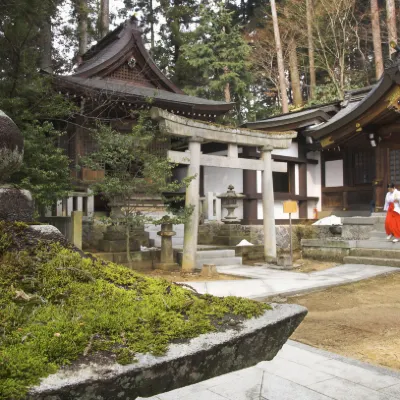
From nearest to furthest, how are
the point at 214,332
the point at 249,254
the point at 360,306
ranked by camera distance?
1. the point at 214,332
2. the point at 360,306
3. the point at 249,254

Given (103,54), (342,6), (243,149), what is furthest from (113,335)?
(342,6)

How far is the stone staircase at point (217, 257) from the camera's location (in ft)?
37.5

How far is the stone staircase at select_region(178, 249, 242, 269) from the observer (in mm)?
11417

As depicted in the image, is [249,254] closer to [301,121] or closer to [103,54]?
[301,121]

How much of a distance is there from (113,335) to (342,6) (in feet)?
83.9

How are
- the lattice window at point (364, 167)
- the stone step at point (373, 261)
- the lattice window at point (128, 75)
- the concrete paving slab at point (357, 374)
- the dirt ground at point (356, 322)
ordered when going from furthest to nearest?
the lattice window at point (128, 75) < the lattice window at point (364, 167) < the stone step at point (373, 261) < the dirt ground at point (356, 322) < the concrete paving slab at point (357, 374)

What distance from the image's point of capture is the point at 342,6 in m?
22.8

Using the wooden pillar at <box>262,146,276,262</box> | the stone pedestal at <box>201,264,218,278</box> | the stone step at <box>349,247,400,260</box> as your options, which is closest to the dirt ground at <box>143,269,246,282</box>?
the stone pedestal at <box>201,264,218,278</box>

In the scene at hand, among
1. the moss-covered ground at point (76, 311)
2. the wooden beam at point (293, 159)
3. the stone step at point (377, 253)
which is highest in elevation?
the wooden beam at point (293, 159)

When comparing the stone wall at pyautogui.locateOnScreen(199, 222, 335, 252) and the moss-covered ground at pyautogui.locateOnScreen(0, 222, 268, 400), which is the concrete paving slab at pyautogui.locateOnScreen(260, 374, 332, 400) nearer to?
the moss-covered ground at pyautogui.locateOnScreen(0, 222, 268, 400)

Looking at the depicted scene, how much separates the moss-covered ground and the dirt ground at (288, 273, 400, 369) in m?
3.15

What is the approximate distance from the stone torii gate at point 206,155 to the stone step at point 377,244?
2.69m

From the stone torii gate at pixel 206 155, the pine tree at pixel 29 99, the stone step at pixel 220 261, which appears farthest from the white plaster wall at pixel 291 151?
the pine tree at pixel 29 99

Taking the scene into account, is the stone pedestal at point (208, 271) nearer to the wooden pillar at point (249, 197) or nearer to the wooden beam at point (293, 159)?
the wooden pillar at point (249, 197)
